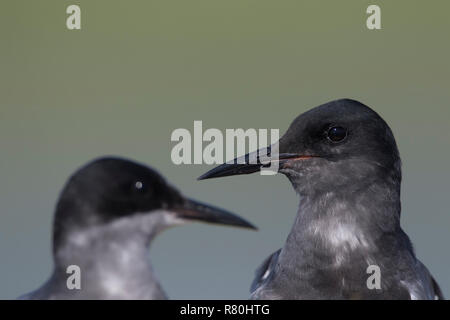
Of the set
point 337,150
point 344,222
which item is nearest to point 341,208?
point 344,222

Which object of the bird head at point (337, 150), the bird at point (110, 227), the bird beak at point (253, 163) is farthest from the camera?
the bird head at point (337, 150)

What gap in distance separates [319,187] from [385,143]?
370 millimetres

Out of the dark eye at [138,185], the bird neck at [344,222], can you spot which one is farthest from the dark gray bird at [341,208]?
the dark eye at [138,185]

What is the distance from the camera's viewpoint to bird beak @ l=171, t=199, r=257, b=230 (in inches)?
106

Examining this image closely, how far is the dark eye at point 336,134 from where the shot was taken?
12.6ft

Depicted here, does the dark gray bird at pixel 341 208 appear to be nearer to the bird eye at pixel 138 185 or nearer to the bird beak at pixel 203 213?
the bird beak at pixel 203 213

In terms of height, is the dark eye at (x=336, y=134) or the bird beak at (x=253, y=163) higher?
the dark eye at (x=336, y=134)

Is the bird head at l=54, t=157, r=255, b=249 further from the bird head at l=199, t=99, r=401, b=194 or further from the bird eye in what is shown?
the bird head at l=199, t=99, r=401, b=194

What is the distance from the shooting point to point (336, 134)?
3.85m

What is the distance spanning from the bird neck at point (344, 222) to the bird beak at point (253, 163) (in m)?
0.21
